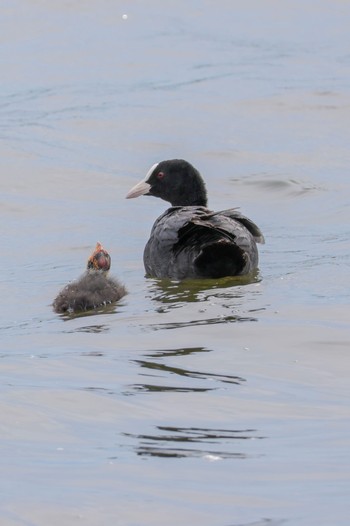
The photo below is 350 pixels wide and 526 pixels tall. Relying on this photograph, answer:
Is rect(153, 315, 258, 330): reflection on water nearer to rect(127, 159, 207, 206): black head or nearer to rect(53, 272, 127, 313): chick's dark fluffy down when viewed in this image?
rect(53, 272, 127, 313): chick's dark fluffy down

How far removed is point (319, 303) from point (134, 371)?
238cm

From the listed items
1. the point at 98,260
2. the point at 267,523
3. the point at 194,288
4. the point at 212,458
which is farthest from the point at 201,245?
the point at 267,523

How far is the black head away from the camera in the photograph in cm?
1263

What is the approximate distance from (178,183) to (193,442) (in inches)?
249

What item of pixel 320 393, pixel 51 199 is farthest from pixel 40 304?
pixel 51 199

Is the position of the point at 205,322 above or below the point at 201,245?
below

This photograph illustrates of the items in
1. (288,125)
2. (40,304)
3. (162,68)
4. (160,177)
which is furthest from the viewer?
(162,68)

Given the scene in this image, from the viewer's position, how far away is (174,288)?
10.9 m

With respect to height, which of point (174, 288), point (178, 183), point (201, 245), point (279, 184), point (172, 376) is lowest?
point (279, 184)

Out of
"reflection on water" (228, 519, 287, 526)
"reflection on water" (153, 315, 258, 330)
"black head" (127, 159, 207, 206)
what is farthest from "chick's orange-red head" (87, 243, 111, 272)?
"reflection on water" (228, 519, 287, 526)

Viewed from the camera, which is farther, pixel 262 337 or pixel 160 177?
pixel 160 177

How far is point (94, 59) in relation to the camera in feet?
82.2

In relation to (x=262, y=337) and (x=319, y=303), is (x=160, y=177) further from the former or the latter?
(x=262, y=337)

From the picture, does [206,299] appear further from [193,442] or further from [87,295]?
[193,442]
